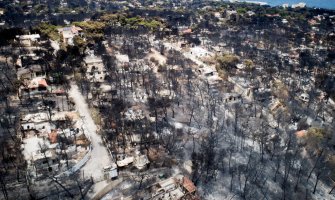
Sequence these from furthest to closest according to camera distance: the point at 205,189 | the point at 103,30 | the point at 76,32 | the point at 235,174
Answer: the point at 103,30 < the point at 76,32 < the point at 235,174 < the point at 205,189

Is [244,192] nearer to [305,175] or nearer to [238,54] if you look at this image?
[305,175]

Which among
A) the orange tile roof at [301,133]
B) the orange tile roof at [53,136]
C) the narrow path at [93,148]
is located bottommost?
the orange tile roof at [301,133]

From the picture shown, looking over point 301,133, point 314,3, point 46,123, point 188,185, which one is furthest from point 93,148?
point 314,3

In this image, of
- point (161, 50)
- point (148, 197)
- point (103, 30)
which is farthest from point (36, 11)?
point (148, 197)

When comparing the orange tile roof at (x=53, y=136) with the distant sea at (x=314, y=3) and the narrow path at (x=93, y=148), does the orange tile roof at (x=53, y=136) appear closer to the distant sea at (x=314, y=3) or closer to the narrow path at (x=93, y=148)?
the narrow path at (x=93, y=148)

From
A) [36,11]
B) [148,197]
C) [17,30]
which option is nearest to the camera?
[148,197]

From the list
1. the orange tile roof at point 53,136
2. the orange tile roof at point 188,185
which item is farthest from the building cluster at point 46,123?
the orange tile roof at point 188,185

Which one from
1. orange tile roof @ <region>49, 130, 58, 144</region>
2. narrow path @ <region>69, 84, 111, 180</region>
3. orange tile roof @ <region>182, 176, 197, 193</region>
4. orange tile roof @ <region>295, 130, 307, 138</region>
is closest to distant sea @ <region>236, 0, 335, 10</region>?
orange tile roof @ <region>295, 130, 307, 138</region>

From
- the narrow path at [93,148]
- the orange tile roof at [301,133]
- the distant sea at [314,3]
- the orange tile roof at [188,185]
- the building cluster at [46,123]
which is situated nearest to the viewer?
the orange tile roof at [188,185]
